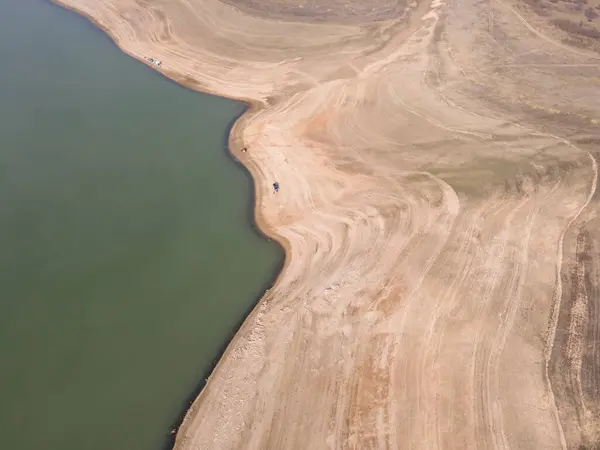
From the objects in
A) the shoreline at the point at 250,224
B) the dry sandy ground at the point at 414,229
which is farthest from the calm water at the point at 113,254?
the dry sandy ground at the point at 414,229

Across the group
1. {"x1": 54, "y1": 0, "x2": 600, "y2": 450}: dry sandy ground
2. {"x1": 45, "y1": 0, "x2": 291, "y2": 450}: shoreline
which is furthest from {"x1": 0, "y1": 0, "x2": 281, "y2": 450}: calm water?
{"x1": 54, "y1": 0, "x2": 600, "y2": 450}: dry sandy ground

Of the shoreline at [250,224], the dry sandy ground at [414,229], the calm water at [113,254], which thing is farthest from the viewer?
the calm water at [113,254]

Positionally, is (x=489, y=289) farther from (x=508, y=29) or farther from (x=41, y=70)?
(x=41, y=70)

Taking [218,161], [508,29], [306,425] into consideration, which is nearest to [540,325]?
[306,425]

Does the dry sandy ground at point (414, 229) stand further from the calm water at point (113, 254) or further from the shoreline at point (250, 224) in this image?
the calm water at point (113, 254)

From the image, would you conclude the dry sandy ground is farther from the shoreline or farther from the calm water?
the calm water

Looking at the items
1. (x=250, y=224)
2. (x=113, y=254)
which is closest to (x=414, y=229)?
(x=250, y=224)

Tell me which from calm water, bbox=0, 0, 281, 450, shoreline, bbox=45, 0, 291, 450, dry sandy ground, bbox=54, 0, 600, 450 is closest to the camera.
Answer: dry sandy ground, bbox=54, 0, 600, 450
